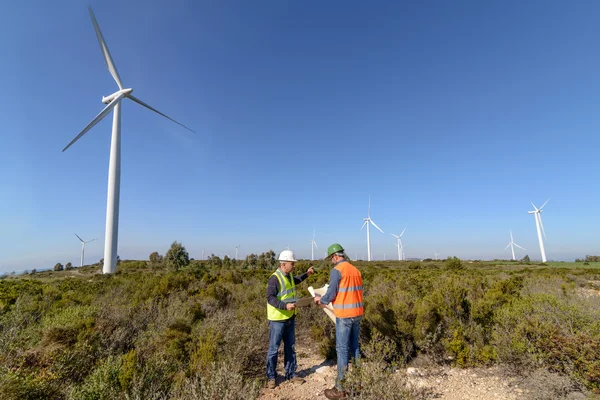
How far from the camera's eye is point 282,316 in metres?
4.57

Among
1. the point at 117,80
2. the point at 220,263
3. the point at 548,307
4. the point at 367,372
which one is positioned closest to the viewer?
the point at 367,372

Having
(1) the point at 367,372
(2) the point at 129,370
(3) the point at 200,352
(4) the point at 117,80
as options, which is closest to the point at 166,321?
(3) the point at 200,352

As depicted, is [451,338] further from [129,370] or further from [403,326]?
[129,370]

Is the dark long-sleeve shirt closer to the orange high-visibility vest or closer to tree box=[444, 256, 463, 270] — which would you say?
the orange high-visibility vest

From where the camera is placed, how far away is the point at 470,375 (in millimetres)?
4629

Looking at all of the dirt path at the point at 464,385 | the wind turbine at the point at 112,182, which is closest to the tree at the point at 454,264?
the dirt path at the point at 464,385

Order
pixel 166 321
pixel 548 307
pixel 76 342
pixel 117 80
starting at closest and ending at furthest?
pixel 76 342
pixel 548 307
pixel 166 321
pixel 117 80

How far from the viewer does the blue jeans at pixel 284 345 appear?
452 centimetres

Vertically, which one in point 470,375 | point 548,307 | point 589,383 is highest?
point 548,307

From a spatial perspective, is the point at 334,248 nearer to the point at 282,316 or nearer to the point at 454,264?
the point at 282,316

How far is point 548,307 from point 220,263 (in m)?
35.3

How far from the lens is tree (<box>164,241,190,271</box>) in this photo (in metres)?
32.8

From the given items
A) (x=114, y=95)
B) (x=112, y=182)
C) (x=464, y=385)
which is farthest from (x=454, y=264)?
(x=114, y=95)

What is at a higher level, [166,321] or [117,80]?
[117,80]
